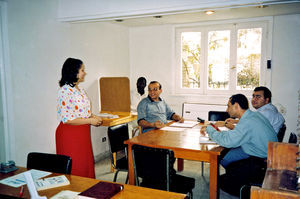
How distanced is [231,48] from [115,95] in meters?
2.48

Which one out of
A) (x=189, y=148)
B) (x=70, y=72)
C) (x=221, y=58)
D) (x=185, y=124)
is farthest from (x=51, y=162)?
(x=221, y=58)

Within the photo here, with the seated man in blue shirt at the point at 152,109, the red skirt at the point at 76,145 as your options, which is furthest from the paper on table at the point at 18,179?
the seated man in blue shirt at the point at 152,109

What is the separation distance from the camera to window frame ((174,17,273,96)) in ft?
15.4

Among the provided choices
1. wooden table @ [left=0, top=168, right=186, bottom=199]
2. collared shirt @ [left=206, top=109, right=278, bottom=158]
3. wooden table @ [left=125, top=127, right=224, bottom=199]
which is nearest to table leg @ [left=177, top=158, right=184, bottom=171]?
wooden table @ [left=125, top=127, right=224, bottom=199]

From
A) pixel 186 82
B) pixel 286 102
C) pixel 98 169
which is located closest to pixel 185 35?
pixel 186 82

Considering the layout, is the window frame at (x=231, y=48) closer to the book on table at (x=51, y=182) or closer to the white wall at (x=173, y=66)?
the white wall at (x=173, y=66)

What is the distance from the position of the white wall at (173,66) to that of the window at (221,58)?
17 cm

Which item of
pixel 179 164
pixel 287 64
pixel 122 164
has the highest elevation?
pixel 287 64

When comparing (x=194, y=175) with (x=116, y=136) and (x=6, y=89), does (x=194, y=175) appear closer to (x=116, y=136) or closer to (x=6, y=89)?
(x=116, y=136)

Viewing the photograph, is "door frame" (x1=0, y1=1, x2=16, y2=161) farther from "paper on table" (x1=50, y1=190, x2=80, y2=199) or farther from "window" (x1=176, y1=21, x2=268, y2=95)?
"window" (x1=176, y1=21, x2=268, y2=95)

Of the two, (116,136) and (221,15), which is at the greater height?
(221,15)

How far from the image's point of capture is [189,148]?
2.44 m

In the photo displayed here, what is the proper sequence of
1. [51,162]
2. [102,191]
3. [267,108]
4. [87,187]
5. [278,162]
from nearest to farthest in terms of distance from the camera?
1. [278,162]
2. [102,191]
3. [87,187]
4. [51,162]
5. [267,108]

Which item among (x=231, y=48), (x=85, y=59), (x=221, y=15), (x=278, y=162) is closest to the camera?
(x=278, y=162)
